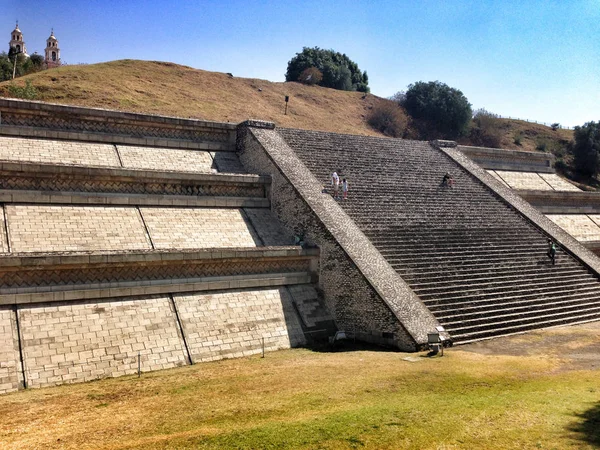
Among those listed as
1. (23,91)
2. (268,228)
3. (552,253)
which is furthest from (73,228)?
(552,253)

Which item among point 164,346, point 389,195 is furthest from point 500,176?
point 164,346

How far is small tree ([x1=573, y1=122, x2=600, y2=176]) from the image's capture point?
41000mm

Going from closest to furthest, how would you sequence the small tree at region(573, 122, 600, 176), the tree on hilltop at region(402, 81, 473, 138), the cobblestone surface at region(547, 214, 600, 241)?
the cobblestone surface at region(547, 214, 600, 241)
the small tree at region(573, 122, 600, 176)
the tree on hilltop at region(402, 81, 473, 138)

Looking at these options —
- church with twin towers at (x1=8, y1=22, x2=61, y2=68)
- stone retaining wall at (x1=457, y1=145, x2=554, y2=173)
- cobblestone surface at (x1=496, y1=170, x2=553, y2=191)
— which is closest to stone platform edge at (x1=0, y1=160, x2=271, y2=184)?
stone retaining wall at (x1=457, y1=145, x2=554, y2=173)

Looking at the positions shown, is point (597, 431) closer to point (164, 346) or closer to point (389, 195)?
point (164, 346)

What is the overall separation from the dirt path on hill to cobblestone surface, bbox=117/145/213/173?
9.81 meters

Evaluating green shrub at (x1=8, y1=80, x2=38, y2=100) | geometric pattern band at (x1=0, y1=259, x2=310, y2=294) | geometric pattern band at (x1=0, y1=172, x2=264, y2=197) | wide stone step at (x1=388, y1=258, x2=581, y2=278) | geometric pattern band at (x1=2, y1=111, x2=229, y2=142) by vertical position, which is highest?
green shrub at (x1=8, y1=80, x2=38, y2=100)

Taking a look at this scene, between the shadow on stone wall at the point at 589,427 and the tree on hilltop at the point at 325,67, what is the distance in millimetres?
41848

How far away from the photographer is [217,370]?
9398 mm

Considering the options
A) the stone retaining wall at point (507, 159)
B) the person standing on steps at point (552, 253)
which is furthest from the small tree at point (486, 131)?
the person standing on steps at point (552, 253)

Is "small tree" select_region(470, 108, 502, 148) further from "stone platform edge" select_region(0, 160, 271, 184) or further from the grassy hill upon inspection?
"stone platform edge" select_region(0, 160, 271, 184)

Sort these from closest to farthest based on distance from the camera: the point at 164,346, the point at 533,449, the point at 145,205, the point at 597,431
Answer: the point at 533,449 → the point at 597,431 → the point at 164,346 → the point at 145,205

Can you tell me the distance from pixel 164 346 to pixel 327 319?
401 centimetres

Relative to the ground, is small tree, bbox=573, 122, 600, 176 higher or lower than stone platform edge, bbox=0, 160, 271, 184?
higher
